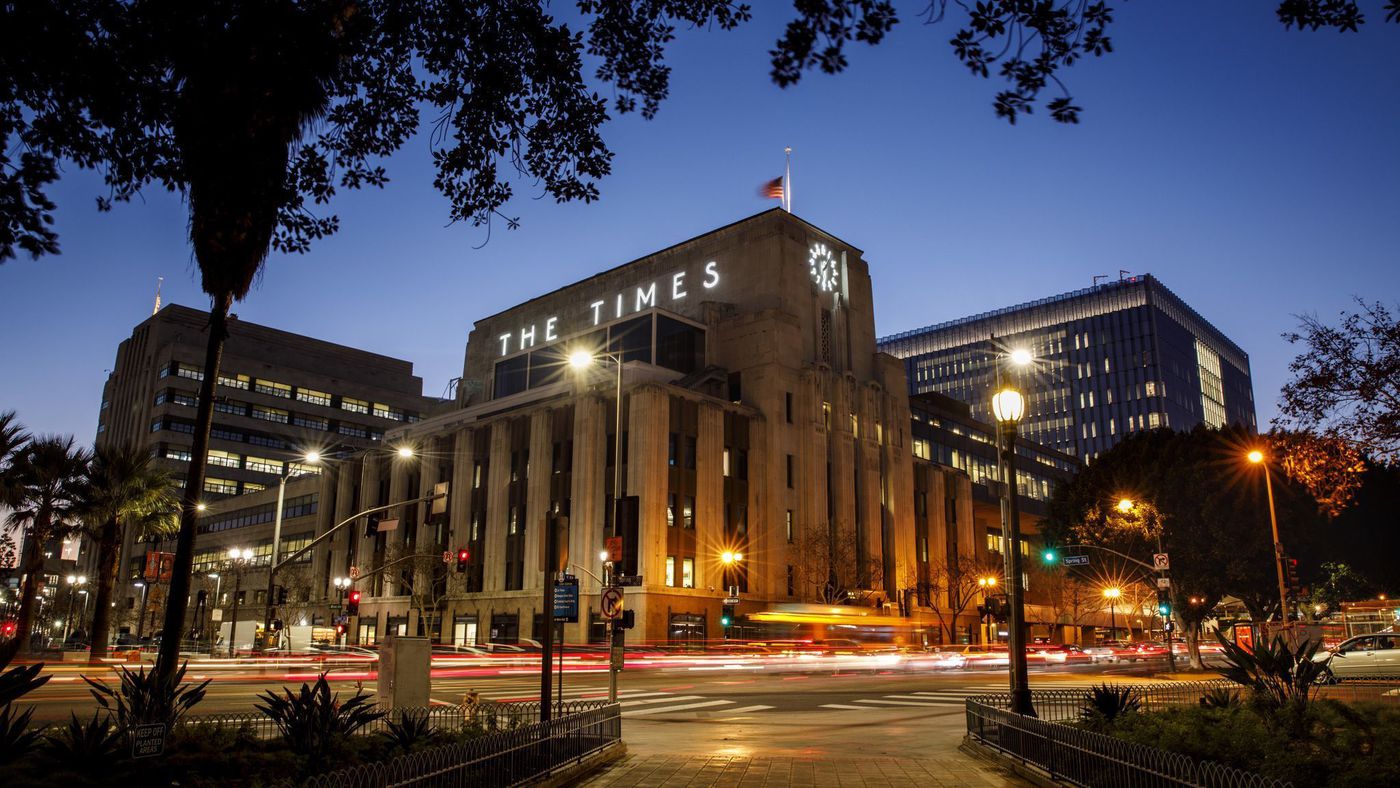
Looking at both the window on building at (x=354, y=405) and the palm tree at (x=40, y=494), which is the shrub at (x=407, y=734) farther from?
the window on building at (x=354, y=405)

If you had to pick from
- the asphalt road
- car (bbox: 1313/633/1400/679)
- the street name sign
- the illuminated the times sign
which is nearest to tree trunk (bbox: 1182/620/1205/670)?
the asphalt road

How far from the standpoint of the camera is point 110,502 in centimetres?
4225

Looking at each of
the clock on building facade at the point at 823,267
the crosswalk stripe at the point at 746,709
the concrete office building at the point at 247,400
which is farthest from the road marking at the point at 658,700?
the concrete office building at the point at 247,400

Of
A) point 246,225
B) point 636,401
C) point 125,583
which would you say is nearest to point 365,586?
point 636,401

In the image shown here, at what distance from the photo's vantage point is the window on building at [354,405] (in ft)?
447

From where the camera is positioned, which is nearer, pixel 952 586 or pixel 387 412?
pixel 952 586

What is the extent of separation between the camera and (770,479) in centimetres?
7362

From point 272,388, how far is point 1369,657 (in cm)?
12525

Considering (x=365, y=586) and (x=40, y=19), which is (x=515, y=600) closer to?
(x=365, y=586)

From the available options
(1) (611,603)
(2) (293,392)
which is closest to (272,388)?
(2) (293,392)

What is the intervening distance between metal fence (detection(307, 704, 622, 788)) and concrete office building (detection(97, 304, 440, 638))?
101 meters

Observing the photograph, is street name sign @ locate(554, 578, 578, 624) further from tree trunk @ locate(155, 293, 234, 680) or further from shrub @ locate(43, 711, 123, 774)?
shrub @ locate(43, 711, 123, 774)

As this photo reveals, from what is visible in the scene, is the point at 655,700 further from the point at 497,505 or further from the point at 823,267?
the point at 823,267

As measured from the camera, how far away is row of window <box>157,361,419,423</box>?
399 ft
